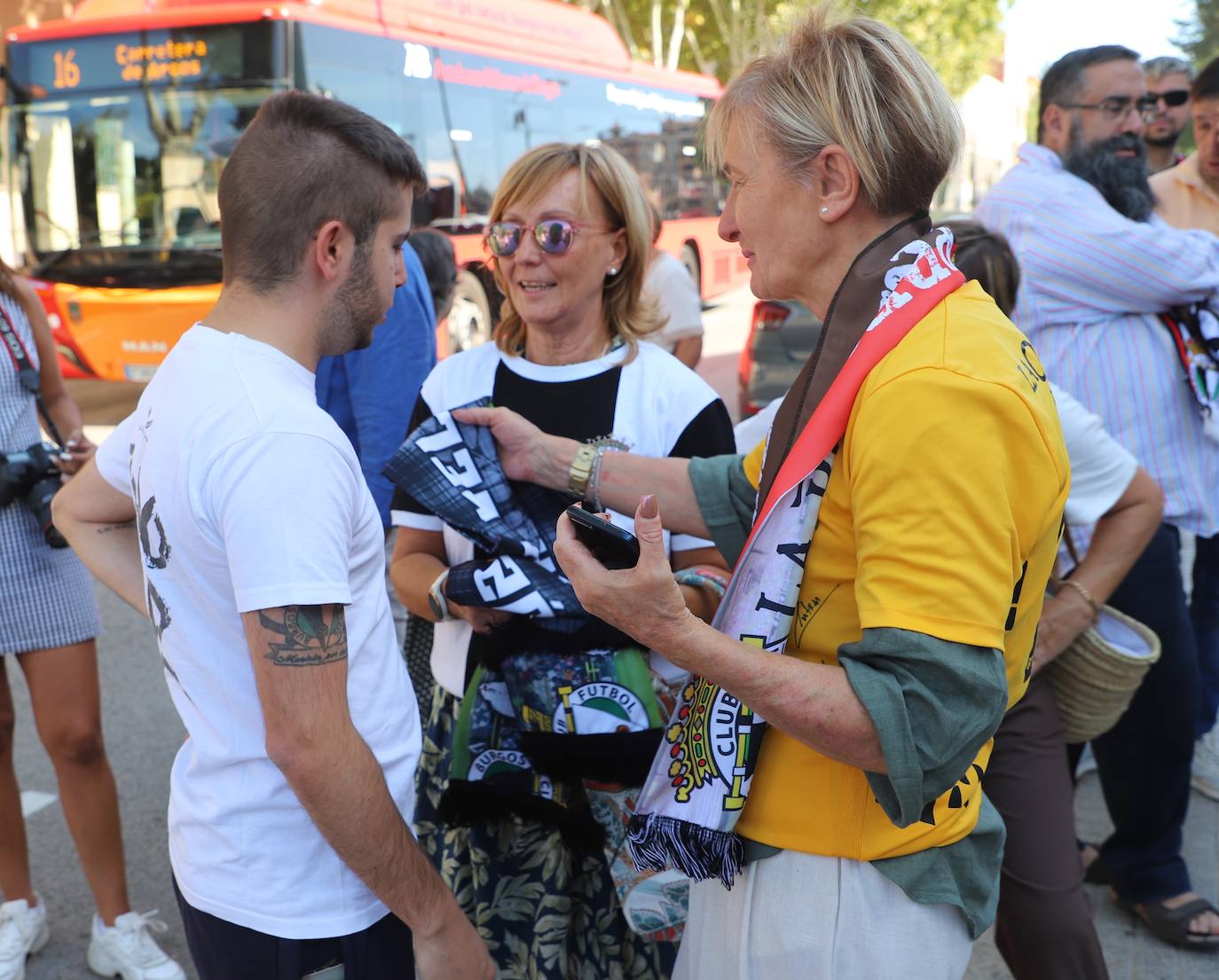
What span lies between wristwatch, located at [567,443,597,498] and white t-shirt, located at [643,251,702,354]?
11.7 ft

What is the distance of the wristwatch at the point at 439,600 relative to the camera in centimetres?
221

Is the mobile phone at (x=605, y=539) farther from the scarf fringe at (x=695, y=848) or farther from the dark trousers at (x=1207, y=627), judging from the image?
the dark trousers at (x=1207, y=627)

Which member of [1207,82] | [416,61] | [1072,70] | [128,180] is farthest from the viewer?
[416,61]

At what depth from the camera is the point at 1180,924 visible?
3033 mm

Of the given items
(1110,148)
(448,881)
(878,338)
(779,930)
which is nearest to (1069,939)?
(779,930)

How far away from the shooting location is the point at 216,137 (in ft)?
31.1

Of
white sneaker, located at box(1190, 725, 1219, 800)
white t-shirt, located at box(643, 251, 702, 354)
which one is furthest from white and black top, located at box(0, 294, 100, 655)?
white sneaker, located at box(1190, 725, 1219, 800)

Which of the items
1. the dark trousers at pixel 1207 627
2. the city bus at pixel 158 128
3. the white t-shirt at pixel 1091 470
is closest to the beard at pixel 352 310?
the white t-shirt at pixel 1091 470

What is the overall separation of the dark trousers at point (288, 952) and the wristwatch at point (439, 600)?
69cm

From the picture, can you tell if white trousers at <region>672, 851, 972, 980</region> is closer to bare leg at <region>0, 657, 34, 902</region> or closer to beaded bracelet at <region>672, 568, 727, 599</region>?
beaded bracelet at <region>672, 568, 727, 599</region>

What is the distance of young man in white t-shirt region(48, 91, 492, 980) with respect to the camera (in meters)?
1.42

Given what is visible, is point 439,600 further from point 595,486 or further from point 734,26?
point 734,26

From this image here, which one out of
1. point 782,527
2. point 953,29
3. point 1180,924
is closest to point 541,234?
point 782,527

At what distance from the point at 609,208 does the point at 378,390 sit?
1.17 metres
